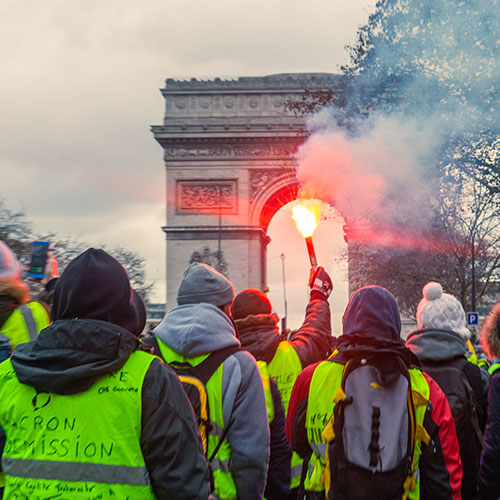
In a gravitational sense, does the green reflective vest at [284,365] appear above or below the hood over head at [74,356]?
below

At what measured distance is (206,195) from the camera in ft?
89.0

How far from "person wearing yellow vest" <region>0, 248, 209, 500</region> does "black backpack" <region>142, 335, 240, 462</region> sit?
0.50 m

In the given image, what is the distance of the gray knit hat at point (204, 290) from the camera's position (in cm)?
271

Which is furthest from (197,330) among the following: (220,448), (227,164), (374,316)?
(227,164)

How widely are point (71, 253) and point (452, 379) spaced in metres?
14.7

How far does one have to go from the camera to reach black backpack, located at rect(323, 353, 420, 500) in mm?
2258

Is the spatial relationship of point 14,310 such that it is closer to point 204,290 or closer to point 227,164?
point 204,290

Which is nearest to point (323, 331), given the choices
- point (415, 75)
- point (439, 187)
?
point (415, 75)

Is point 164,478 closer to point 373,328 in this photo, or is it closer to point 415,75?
point 373,328

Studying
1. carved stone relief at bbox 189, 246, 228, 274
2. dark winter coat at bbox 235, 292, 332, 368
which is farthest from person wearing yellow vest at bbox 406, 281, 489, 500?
carved stone relief at bbox 189, 246, 228, 274

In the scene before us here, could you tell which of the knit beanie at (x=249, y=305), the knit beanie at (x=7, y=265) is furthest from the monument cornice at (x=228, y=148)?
the knit beanie at (x=7, y=265)

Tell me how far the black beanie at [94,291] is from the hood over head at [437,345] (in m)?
1.69

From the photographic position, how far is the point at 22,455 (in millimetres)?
1858

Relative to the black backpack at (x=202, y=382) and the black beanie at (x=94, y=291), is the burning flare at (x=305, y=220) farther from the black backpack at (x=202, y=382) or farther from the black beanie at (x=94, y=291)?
the black beanie at (x=94, y=291)
